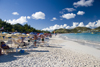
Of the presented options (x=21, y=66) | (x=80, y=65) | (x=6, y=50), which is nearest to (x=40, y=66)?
(x=21, y=66)

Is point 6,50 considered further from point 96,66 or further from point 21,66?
point 96,66

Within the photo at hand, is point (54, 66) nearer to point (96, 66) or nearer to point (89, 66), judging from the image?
point (89, 66)

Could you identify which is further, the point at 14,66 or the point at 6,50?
the point at 6,50

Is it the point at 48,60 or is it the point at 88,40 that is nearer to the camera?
Result: the point at 48,60

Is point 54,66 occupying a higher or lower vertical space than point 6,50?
lower

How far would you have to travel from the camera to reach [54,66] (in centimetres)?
330

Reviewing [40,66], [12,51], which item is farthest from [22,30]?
[40,66]

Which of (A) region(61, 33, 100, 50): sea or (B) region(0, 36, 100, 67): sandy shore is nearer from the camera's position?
(B) region(0, 36, 100, 67): sandy shore

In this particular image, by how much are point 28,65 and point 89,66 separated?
311 cm

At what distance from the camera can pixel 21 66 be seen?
3217mm

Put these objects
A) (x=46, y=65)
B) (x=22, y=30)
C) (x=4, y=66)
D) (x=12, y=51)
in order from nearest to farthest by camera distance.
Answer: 1. (x=4, y=66)
2. (x=46, y=65)
3. (x=12, y=51)
4. (x=22, y=30)

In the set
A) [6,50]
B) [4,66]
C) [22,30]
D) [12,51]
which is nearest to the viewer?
[4,66]

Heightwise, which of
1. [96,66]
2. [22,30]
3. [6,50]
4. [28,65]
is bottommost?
[96,66]

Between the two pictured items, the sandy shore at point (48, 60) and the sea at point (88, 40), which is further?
the sea at point (88, 40)
